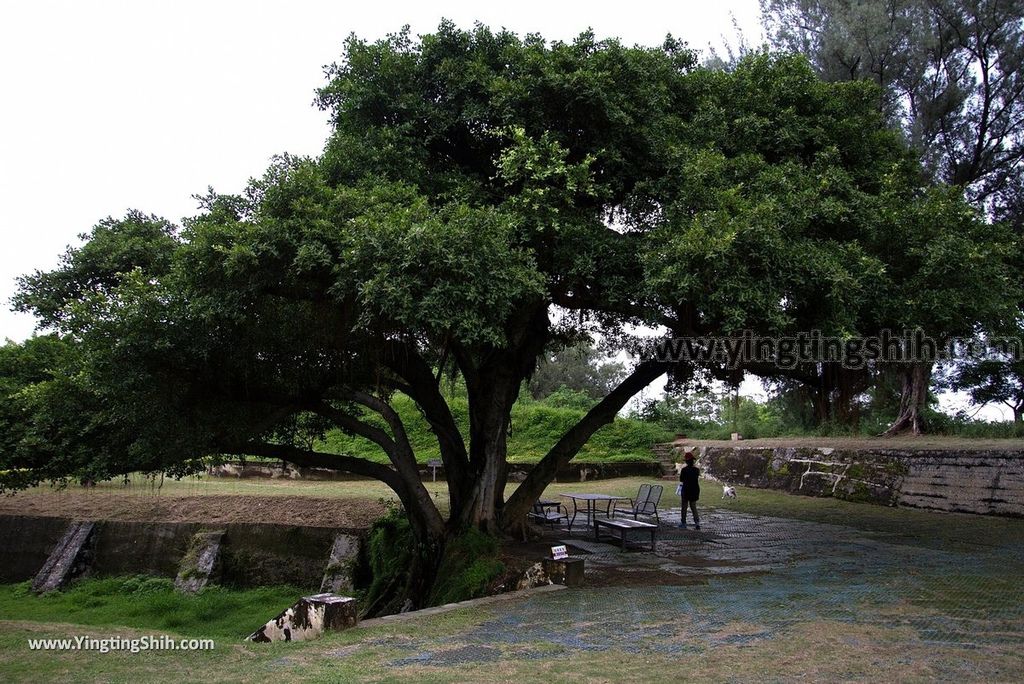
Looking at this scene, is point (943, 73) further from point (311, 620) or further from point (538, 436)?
point (311, 620)

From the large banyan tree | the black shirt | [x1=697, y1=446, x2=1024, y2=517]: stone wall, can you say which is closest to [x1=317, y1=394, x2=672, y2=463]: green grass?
[x1=697, y1=446, x2=1024, y2=517]: stone wall

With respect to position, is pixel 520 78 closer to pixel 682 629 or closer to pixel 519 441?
pixel 682 629

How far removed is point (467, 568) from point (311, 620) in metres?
3.76

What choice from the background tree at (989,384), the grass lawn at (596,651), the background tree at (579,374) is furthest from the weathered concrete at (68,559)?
the background tree at (579,374)

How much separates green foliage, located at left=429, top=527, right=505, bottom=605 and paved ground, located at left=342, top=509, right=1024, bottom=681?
1.28 meters

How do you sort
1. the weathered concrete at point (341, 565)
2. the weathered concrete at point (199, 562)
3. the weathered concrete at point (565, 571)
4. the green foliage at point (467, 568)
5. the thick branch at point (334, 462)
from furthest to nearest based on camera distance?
the weathered concrete at point (199, 562) < the weathered concrete at point (341, 565) < the thick branch at point (334, 462) < the green foliage at point (467, 568) < the weathered concrete at point (565, 571)

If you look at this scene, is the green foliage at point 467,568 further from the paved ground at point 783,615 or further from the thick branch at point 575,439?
the paved ground at point 783,615

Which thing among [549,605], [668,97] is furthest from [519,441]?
[549,605]

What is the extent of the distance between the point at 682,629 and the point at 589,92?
6.07 metres

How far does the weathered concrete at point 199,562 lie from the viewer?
1281 centimetres

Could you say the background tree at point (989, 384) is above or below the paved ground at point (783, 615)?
above

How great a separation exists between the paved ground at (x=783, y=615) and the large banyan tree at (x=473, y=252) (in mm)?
2655

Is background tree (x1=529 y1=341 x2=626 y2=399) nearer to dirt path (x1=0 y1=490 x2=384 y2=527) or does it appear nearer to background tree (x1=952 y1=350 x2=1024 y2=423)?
background tree (x1=952 y1=350 x2=1024 y2=423)

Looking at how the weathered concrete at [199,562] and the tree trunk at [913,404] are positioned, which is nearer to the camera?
the weathered concrete at [199,562]
